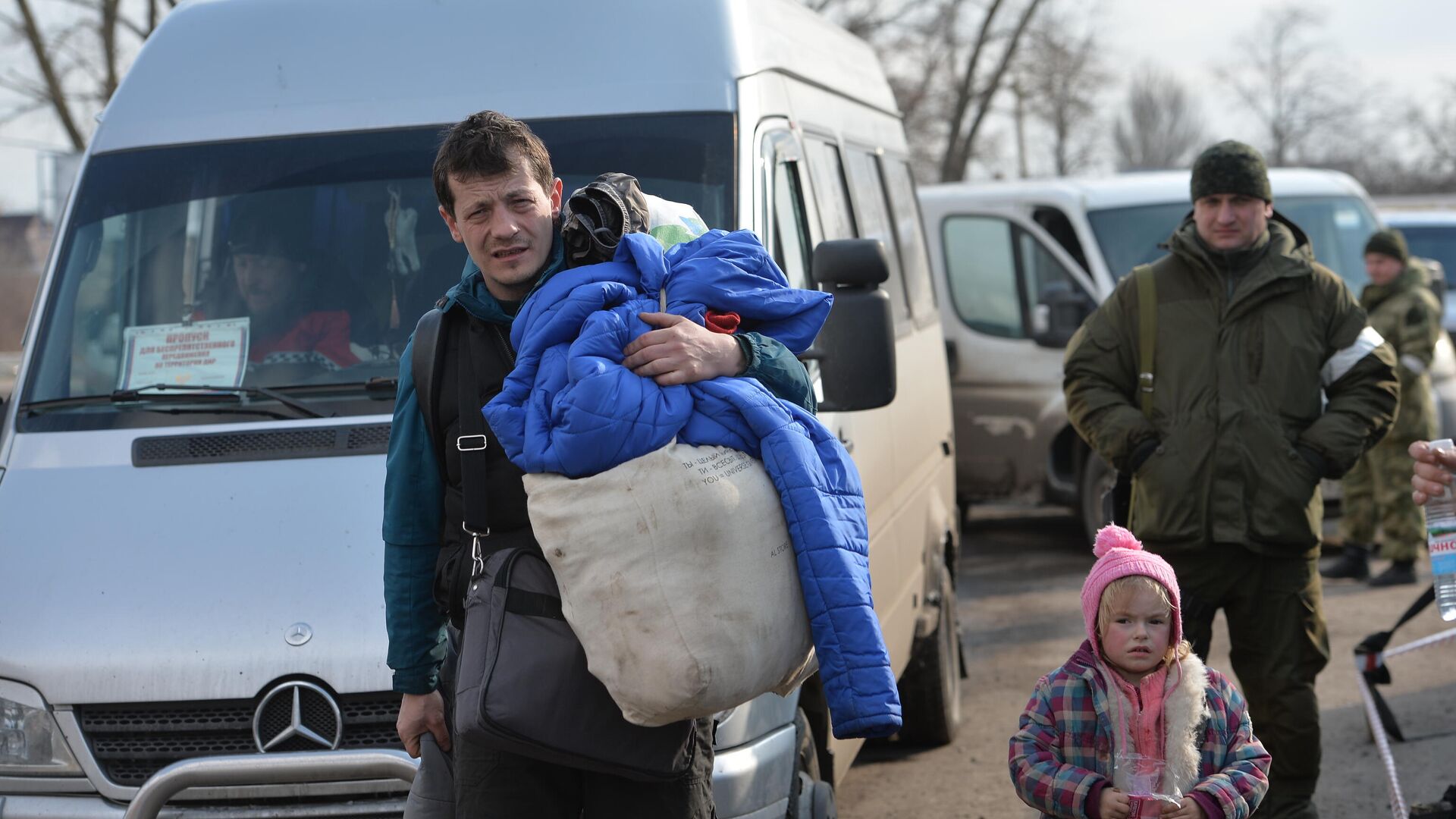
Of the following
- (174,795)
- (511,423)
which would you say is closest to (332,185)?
(174,795)

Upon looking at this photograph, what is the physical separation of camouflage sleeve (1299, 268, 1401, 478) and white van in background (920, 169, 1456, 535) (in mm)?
5435

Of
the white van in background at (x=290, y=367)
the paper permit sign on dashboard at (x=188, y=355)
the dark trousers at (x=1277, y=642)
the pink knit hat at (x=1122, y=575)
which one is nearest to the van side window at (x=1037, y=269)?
the white van in background at (x=290, y=367)

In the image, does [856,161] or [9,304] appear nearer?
[856,161]

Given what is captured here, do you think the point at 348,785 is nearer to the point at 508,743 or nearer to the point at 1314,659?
the point at 508,743

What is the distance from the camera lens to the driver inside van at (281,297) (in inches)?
165

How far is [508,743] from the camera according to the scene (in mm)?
2611

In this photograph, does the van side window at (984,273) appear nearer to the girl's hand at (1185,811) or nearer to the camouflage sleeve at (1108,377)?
the camouflage sleeve at (1108,377)

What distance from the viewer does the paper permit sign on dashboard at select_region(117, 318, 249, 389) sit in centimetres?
418

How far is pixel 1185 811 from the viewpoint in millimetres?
3059

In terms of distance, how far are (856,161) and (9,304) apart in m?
18.4

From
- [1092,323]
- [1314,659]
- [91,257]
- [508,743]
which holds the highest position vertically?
[91,257]

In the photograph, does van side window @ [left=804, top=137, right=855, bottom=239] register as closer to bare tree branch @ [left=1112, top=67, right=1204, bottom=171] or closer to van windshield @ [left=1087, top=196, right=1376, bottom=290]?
van windshield @ [left=1087, top=196, right=1376, bottom=290]

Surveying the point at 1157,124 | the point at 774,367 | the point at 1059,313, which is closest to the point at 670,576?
the point at 774,367

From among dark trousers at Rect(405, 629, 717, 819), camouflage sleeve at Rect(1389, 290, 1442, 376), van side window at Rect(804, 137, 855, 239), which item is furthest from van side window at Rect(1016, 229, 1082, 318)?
dark trousers at Rect(405, 629, 717, 819)
